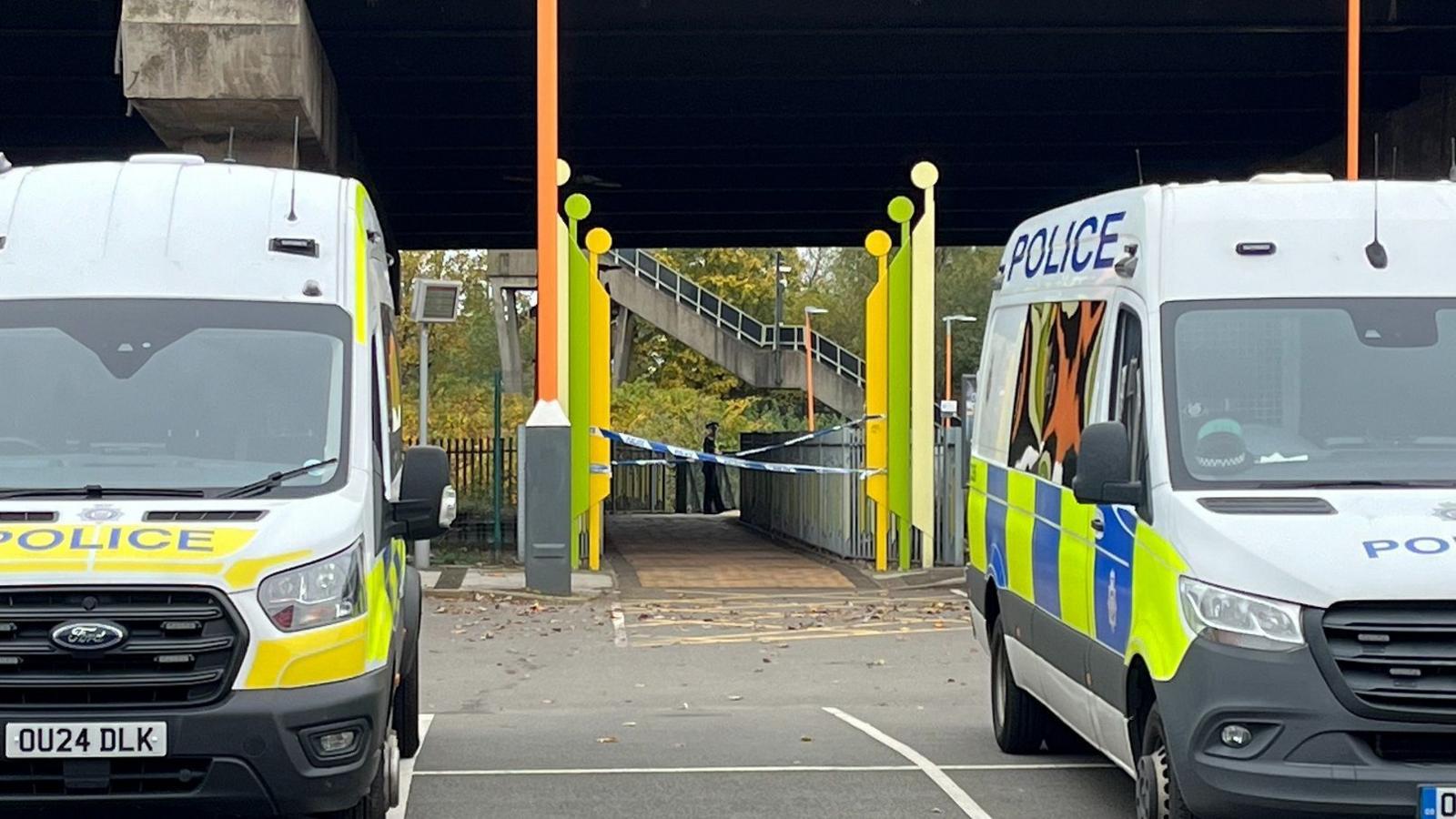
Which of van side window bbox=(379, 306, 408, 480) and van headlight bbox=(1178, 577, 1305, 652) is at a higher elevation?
van side window bbox=(379, 306, 408, 480)

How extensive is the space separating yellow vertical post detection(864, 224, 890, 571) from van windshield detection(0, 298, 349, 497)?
1460cm

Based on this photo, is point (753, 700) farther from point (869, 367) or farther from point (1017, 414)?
point (869, 367)

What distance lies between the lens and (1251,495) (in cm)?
709

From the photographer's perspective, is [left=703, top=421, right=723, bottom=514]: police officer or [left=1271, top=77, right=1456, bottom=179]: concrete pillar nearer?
[left=1271, top=77, right=1456, bottom=179]: concrete pillar

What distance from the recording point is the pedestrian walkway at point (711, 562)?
21.4 meters

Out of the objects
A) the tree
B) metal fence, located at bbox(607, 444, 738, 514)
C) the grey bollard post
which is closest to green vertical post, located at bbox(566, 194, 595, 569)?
the grey bollard post

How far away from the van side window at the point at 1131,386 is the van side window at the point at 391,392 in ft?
9.59

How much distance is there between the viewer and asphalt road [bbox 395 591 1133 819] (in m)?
8.96

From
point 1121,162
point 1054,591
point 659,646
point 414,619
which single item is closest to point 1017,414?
point 1054,591

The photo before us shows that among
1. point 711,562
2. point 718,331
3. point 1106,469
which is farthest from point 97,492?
point 718,331

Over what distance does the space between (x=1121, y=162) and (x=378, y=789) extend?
28.4 m

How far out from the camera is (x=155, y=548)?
664 centimetres

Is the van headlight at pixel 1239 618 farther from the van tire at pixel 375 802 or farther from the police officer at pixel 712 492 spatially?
the police officer at pixel 712 492

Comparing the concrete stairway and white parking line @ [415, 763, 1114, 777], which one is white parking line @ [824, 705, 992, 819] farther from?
the concrete stairway
